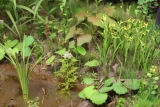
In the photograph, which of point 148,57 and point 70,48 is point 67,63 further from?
point 148,57

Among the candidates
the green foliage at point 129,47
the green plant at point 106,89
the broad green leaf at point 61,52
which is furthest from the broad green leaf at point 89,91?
the broad green leaf at point 61,52

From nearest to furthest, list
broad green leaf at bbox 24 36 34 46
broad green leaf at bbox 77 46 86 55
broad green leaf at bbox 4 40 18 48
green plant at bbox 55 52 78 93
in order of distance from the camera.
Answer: green plant at bbox 55 52 78 93 → broad green leaf at bbox 77 46 86 55 → broad green leaf at bbox 24 36 34 46 → broad green leaf at bbox 4 40 18 48

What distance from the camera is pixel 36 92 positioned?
151 inches

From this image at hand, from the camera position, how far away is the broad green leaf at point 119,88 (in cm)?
346

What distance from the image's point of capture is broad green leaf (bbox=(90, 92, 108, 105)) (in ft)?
11.1

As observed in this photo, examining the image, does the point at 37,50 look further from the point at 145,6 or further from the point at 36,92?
the point at 145,6

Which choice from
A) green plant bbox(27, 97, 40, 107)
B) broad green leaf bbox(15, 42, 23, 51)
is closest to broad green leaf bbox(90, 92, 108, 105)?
green plant bbox(27, 97, 40, 107)

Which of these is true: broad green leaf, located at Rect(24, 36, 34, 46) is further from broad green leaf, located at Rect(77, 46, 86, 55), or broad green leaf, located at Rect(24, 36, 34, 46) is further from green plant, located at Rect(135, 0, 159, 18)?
green plant, located at Rect(135, 0, 159, 18)

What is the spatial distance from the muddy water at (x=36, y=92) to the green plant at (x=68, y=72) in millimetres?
91

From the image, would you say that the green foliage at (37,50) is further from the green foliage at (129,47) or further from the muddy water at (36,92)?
the green foliage at (129,47)

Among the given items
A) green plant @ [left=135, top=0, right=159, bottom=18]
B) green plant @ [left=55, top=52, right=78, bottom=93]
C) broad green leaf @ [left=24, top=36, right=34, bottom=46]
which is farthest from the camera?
green plant @ [left=135, top=0, right=159, bottom=18]

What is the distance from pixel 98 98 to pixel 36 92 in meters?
0.83

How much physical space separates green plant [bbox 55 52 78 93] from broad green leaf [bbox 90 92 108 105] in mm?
471

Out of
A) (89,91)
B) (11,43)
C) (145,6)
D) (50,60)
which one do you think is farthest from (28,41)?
(145,6)
